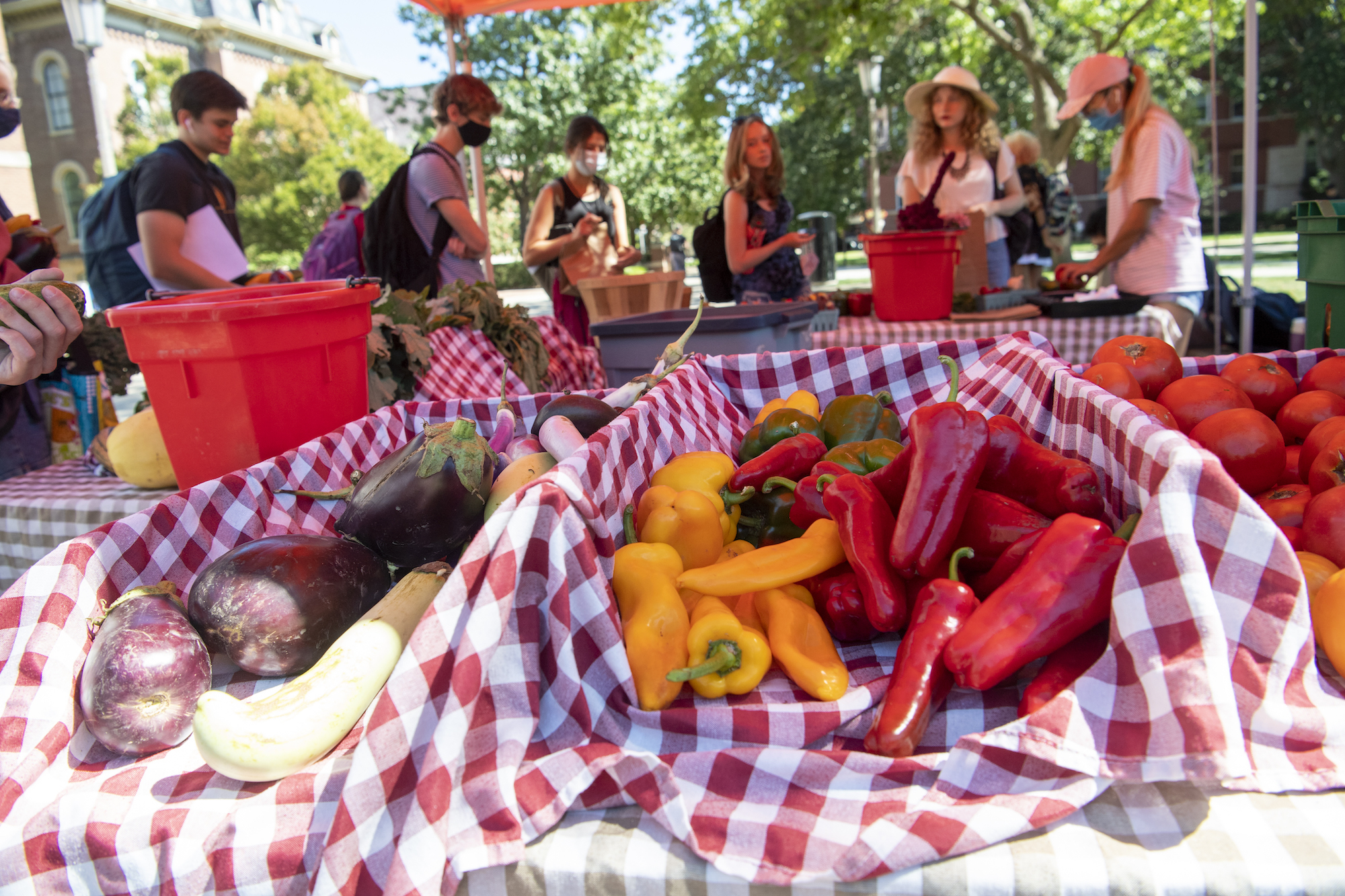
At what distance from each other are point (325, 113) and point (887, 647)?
30193 millimetres

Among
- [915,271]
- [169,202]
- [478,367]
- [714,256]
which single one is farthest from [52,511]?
[714,256]

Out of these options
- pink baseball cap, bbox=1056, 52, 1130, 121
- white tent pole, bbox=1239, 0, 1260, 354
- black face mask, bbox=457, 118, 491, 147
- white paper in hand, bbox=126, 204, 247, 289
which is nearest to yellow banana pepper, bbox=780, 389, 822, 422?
white paper in hand, bbox=126, 204, 247, 289

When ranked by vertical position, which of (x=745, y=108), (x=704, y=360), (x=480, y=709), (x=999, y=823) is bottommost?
(x=999, y=823)

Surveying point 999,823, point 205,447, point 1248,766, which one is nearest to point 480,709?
point 999,823

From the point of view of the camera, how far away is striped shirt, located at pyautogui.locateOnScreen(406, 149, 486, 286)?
4.01m

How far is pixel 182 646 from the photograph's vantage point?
1.16m

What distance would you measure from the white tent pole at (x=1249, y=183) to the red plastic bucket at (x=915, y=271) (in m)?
2.92

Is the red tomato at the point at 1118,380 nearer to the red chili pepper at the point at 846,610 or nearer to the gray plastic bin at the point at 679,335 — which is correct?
the red chili pepper at the point at 846,610

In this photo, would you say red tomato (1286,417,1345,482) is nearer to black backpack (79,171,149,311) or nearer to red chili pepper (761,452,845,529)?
red chili pepper (761,452,845,529)

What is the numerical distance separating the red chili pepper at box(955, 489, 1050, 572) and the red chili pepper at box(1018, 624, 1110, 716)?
18cm

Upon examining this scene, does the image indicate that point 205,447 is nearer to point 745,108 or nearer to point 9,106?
point 9,106

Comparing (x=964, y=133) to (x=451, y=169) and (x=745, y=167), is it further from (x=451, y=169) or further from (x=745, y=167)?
(x=451, y=169)

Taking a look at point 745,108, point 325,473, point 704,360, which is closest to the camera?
point 325,473

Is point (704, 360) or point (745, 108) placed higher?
point (745, 108)
